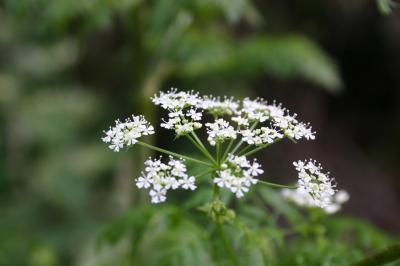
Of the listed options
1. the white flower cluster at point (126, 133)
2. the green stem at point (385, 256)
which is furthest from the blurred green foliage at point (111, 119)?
the white flower cluster at point (126, 133)

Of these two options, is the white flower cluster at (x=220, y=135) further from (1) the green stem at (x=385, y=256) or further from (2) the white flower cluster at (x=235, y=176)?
(1) the green stem at (x=385, y=256)

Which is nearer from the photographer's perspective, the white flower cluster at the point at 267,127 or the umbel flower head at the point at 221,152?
the umbel flower head at the point at 221,152

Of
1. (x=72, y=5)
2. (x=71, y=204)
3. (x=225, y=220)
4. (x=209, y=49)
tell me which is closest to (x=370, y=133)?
(x=209, y=49)

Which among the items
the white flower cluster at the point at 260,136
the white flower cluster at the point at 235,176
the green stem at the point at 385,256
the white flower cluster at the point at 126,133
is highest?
the white flower cluster at the point at 126,133

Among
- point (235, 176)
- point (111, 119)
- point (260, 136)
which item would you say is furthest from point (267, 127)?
point (111, 119)

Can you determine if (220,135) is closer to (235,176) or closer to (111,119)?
(235,176)

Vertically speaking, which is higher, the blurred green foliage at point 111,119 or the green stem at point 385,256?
the blurred green foliage at point 111,119

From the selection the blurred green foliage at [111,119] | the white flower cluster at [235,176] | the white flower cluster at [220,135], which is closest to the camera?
the white flower cluster at [235,176]
